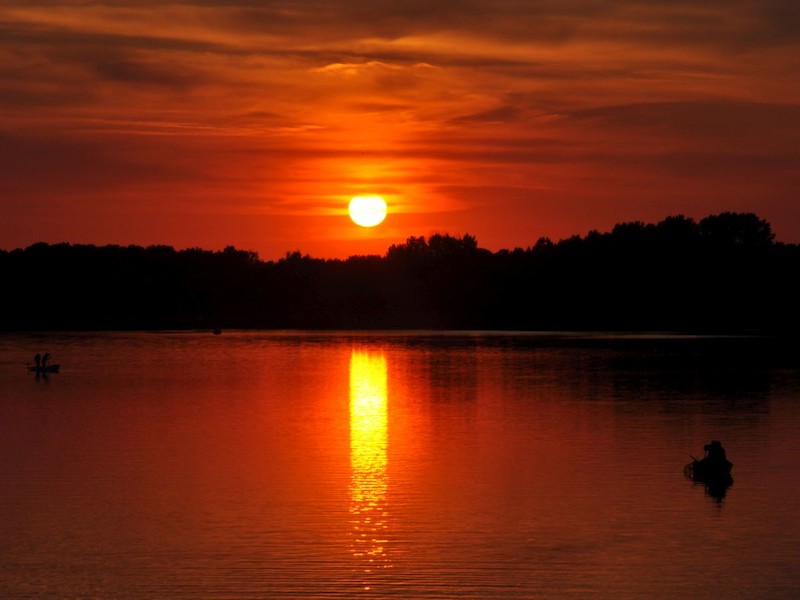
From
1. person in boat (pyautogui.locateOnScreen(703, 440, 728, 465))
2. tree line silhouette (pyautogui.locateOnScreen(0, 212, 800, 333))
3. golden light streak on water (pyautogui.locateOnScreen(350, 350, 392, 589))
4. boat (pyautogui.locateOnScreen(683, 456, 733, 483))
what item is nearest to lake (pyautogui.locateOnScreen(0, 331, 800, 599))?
golden light streak on water (pyautogui.locateOnScreen(350, 350, 392, 589))

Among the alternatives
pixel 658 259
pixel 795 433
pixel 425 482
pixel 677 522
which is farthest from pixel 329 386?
pixel 658 259

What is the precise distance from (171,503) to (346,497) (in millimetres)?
4022

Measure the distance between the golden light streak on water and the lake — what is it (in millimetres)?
98

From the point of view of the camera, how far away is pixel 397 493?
2866cm

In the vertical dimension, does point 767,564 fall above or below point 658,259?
below

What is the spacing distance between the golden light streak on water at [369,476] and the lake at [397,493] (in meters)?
0.10

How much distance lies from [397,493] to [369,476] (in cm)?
268

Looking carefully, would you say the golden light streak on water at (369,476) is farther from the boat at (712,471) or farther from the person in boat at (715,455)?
the person in boat at (715,455)

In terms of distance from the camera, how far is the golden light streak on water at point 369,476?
22.3m

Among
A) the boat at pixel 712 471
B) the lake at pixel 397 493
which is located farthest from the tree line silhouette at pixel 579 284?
the boat at pixel 712 471

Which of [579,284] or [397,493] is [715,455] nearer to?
[397,493]

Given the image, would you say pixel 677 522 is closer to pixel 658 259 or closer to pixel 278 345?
pixel 278 345

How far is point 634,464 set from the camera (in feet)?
109

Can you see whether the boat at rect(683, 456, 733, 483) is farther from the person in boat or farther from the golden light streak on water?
the golden light streak on water
